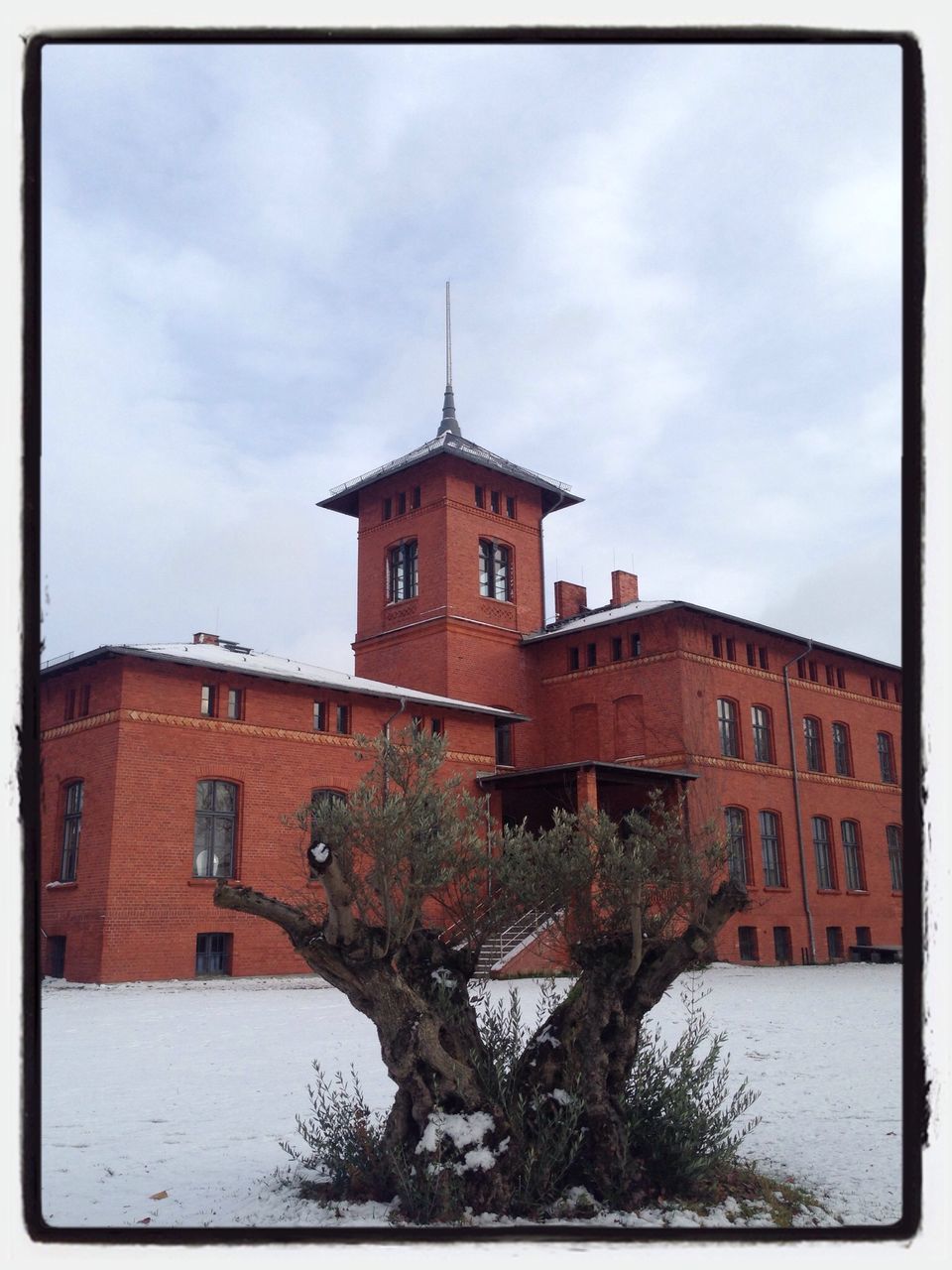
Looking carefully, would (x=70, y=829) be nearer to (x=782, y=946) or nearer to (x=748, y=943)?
(x=748, y=943)

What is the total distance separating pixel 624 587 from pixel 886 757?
10.4 metres

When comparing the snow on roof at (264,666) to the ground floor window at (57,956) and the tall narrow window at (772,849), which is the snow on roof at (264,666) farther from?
the tall narrow window at (772,849)

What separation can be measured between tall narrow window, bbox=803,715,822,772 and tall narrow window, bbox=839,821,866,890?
87.6 inches

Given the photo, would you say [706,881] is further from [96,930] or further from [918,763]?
[96,930]

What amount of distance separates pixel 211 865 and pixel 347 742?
4.30 metres

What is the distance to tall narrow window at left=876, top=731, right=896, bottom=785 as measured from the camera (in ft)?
105

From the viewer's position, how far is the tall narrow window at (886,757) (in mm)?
32062

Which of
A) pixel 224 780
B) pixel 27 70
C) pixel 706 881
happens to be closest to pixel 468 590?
pixel 224 780

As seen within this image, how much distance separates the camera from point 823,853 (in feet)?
98.3

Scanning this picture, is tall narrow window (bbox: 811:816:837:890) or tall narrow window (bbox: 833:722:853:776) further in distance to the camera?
tall narrow window (bbox: 833:722:853:776)

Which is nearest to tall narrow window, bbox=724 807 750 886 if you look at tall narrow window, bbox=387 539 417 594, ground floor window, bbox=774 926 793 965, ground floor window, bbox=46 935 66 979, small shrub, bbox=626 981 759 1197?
ground floor window, bbox=774 926 793 965

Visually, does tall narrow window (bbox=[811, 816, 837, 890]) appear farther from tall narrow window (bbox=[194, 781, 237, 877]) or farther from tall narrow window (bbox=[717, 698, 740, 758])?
tall narrow window (bbox=[194, 781, 237, 877])

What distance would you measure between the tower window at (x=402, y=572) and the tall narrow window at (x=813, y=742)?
42.6 ft

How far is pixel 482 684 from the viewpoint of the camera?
29688 millimetres
